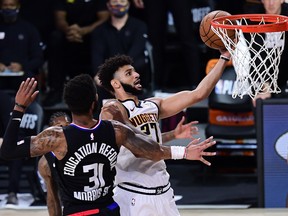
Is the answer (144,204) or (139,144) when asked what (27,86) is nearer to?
(139,144)

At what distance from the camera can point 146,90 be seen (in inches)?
390

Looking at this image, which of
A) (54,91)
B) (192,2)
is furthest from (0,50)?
(192,2)

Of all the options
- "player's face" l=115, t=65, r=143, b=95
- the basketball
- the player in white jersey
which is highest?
the basketball

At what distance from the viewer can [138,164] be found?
6188 millimetres

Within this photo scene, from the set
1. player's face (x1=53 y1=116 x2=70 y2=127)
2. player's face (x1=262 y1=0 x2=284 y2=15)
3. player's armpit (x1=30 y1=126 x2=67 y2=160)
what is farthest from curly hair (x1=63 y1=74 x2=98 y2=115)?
player's face (x1=262 y1=0 x2=284 y2=15)

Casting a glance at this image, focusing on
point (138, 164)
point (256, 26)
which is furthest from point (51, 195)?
point (256, 26)

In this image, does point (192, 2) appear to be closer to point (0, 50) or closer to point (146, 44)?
point (146, 44)

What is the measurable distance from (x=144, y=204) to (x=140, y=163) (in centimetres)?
29

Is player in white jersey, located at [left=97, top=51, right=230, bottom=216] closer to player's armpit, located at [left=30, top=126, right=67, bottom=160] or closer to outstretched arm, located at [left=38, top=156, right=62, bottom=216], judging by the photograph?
outstretched arm, located at [left=38, top=156, right=62, bottom=216]

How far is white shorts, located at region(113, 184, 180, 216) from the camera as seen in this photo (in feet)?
20.1

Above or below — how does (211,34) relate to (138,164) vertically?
above

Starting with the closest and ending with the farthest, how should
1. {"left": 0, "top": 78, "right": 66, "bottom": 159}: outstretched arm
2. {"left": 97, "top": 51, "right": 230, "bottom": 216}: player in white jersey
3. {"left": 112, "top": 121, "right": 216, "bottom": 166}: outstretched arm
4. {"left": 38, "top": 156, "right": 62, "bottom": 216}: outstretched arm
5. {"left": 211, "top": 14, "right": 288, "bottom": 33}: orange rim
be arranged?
1. {"left": 0, "top": 78, "right": 66, "bottom": 159}: outstretched arm
2. {"left": 112, "top": 121, "right": 216, "bottom": 166}: outstretched arm
3. {"left": 211, "top": 14, "right": 288, "bottom": 33}: orange rim
4. {"left": 97, "top": 51, "right": 230, "bottom": 216}: player in white jersey
5. {"left": 38, "top": 156, "right": 62, "bottom": 216}: outstretched arm

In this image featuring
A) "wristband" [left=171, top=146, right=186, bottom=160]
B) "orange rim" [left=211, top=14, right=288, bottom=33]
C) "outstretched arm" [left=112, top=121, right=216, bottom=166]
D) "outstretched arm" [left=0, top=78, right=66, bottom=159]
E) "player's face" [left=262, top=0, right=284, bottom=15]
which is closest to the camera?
"outstretched arm" [left=0, top=78, right=66, bottom=159]

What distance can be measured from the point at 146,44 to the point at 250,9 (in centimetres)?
130
